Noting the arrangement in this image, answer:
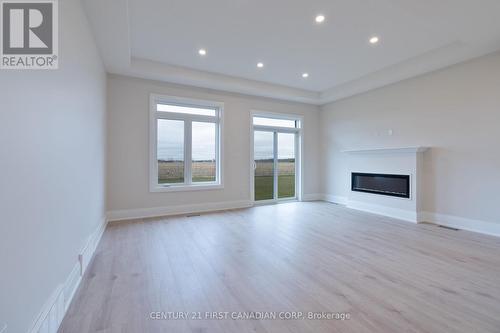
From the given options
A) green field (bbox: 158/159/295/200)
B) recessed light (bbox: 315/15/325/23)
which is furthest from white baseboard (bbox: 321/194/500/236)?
recessed light (bbox: 315/15/325/23)

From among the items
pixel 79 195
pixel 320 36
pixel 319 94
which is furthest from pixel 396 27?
pixel 79 195

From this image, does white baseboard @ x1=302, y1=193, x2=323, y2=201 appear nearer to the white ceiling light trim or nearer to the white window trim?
A: the white window trim

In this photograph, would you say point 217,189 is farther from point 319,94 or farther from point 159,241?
point 319,94

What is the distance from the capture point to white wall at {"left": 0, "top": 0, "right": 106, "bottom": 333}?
1065 mm

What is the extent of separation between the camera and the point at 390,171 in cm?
484

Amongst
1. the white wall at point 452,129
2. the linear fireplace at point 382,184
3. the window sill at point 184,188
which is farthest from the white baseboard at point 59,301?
the white wall at point 452,129

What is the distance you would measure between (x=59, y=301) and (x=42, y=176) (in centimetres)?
95

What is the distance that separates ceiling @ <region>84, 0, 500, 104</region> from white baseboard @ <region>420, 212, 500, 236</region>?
108 inches

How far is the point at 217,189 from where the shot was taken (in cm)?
→ 538

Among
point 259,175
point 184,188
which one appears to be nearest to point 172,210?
point 184,188

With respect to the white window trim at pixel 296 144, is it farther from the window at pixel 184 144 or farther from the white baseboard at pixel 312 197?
the window at pixel 184 144

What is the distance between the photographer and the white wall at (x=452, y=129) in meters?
3.64

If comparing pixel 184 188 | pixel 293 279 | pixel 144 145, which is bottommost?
pixel 293 279

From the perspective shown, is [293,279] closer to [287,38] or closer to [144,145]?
[287,38]
